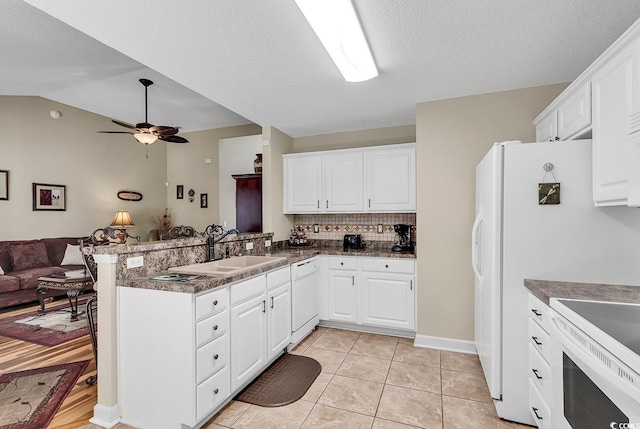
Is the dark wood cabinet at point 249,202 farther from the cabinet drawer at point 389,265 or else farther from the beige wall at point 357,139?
the cabinet drawer at point 389,265

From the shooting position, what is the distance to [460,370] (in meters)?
2.58

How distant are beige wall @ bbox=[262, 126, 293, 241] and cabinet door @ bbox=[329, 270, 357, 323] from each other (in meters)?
0.98

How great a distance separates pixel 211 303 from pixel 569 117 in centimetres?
270

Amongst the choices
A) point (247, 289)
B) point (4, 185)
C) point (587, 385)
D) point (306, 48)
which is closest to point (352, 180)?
point (306, 48)

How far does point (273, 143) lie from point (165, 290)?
2515 mm

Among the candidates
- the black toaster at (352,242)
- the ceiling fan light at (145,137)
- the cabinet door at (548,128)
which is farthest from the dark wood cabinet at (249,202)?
the cabinet door at (548,128)

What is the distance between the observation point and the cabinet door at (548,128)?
228cm

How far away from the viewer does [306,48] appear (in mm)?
2068

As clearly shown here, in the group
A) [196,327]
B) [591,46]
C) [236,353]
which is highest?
[591,46]

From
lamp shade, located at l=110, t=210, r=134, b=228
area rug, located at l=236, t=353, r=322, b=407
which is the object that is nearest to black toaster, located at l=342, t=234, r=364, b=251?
area rug, located at l=236, t=353, r=322, b=407

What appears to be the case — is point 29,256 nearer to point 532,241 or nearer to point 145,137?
point 145,137

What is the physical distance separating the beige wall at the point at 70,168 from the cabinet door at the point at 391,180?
5.05 metres

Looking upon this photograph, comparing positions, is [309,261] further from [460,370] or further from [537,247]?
[537,247]

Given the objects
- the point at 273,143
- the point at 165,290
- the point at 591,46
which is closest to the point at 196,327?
the point at 165,290
